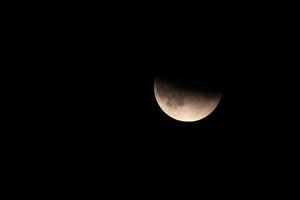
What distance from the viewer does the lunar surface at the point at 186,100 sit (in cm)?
476

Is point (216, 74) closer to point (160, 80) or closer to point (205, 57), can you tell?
point (205, 57)

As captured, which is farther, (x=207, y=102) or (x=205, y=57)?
(x=207, y=102)

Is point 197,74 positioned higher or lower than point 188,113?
higher

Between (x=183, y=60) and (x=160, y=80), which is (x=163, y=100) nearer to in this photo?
(x=160, y=80)

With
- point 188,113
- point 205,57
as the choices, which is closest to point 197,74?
point 205,57

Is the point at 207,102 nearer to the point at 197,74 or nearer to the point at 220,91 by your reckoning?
the point at 220,91

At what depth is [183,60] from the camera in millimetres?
4480

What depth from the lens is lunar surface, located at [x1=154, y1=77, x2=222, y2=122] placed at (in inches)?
187

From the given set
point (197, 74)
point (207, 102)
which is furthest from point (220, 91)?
point (197, 74)

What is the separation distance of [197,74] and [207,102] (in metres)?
0.58

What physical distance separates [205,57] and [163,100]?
1033 mm

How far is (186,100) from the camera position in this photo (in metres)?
4.76

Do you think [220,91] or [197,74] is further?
[220,91]

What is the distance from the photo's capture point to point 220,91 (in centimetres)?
487
